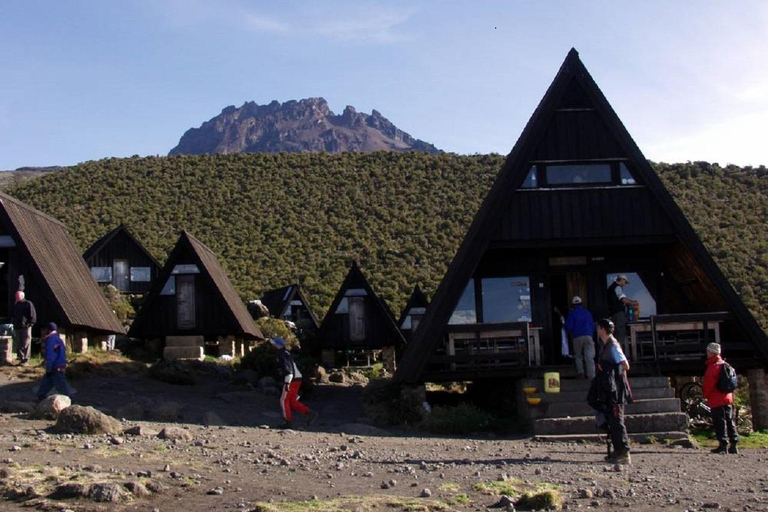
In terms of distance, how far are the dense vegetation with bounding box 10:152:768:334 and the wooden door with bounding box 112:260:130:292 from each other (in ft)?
24.2

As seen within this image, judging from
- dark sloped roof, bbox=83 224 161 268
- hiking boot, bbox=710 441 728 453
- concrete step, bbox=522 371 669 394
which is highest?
dark sloped roof, bbox=83 224 161 268

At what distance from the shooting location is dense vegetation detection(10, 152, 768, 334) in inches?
2304

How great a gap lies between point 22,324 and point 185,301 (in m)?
9.27

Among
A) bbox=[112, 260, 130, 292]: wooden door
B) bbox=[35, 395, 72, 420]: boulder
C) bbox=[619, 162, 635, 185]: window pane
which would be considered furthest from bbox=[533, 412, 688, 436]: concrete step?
bbox=[112, 260, 130, 292]: wooden door

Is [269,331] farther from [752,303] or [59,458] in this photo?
[59,458]

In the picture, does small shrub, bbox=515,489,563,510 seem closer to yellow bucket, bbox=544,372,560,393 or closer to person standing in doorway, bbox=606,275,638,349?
yellow bucket, bbox=544,372,560,393

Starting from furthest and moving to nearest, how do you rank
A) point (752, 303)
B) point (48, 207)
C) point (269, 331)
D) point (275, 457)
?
point (48, 207) < point (752, 303) < point (269, 331) < point (275, 457)

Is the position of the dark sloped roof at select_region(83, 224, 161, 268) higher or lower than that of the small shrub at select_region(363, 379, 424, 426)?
higher

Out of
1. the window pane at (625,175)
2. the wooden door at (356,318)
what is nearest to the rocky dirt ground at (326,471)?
the window pane at (625,175)

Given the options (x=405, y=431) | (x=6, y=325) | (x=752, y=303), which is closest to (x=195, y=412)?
(x=405, y=431)

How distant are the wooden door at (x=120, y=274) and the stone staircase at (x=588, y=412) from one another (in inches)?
1301

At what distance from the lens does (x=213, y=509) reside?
884 cm

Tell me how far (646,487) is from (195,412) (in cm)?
949

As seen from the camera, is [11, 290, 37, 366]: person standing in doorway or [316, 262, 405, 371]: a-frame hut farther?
[316, 262, 405, 371]: a-frame hut
